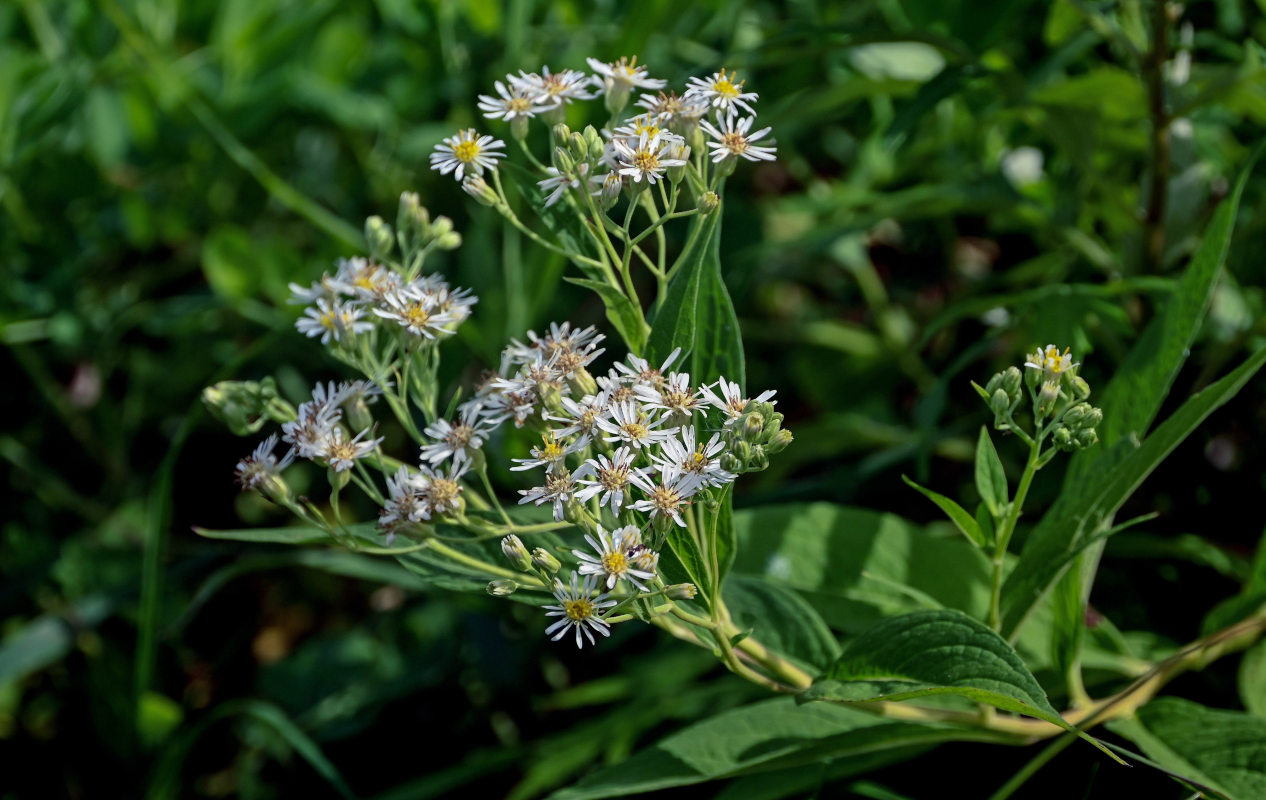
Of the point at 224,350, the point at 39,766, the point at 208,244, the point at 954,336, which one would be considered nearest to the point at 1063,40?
the point at 954,336

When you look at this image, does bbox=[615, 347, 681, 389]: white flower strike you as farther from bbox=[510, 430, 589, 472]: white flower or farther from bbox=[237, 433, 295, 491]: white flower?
bbox=[237, 433, 295, 491]: white flower

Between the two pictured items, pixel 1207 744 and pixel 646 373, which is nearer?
pixel 646 373

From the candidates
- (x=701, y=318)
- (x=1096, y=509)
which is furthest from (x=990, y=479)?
(x=701, y=318)

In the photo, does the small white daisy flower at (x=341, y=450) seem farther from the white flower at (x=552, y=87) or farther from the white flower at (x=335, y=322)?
the white flower at (x=552, y=87)

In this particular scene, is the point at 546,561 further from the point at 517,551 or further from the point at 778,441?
the point at 778,441

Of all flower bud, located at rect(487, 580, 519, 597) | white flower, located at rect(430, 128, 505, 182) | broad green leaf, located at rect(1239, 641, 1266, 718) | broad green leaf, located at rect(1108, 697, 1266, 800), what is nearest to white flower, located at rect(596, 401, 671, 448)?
flower bud, located at rect(487, 580, 519, 597)

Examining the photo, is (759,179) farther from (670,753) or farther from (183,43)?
(670,753)
